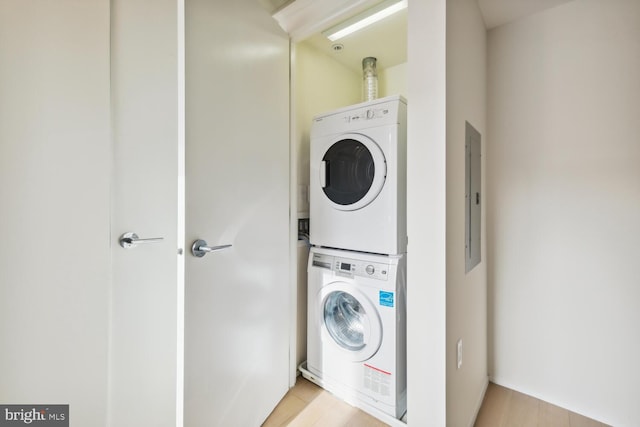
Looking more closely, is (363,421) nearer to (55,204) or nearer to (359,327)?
(359,327)

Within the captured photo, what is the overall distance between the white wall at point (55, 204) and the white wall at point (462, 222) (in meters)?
1.26

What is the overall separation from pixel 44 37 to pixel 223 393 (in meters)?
1.41

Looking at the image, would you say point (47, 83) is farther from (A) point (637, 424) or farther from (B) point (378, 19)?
(A) point (637, 424)

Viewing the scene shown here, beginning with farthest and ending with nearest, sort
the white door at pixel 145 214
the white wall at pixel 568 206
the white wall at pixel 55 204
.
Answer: the white wall at pixel 568 206, the white door at pixel 145 214, the white wall at pixel 55 204

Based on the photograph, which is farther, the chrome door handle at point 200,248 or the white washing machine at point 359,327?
the white washing machine at point 359,327

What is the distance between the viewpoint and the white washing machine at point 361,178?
1499 mm

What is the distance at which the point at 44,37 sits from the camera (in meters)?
0.78

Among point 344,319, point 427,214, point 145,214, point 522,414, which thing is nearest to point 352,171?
point 427,214

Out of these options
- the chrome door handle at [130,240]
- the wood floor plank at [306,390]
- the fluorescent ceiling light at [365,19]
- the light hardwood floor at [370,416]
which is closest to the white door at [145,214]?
the chrome door handle at [130,240]

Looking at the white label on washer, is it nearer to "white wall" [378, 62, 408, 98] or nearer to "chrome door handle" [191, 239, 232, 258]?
"chrome door handle" [191, 239, 232, 258]

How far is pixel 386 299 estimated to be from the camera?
149 centimetres

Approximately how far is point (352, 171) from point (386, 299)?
0.75m

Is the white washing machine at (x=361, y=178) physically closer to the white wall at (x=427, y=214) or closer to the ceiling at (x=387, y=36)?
the white wall at (x=427, y=214)

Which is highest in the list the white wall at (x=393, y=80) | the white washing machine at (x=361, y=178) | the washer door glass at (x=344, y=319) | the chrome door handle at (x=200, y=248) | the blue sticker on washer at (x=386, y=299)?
the white wall at (x=393, y=80)
